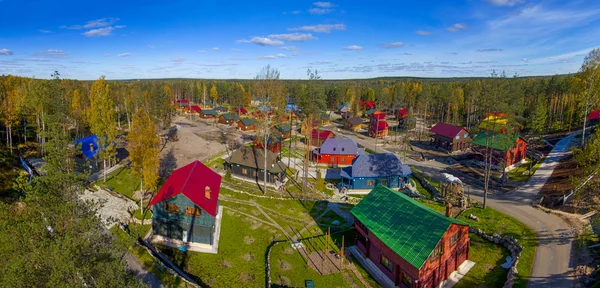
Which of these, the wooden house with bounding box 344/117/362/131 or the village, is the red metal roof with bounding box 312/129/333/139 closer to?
the village

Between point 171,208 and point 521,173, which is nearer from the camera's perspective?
point 171,208

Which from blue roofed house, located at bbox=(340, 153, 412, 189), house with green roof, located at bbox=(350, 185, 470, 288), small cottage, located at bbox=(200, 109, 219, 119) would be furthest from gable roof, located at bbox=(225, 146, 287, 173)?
small cottage, located at bbox=(200, 109, 219, 119)

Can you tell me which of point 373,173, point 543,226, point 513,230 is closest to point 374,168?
point 373,173

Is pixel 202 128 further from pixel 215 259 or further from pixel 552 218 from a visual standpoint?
pixel 552 218

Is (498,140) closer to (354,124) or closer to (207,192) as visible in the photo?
(207,192)

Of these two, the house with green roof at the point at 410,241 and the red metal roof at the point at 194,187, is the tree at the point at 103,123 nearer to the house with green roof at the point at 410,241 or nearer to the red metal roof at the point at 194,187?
the red metal roof at the point at 194,187

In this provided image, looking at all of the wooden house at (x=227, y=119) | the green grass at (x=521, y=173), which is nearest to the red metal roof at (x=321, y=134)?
the green grass at (x=521, y=173)
